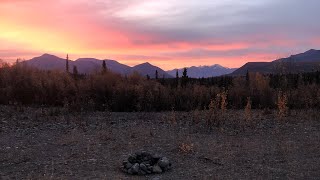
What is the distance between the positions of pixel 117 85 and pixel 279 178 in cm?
1402

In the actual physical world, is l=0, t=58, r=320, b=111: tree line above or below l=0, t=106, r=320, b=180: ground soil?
above

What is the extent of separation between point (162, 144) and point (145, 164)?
269 centimetres

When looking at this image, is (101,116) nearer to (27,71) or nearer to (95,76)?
(95,76)

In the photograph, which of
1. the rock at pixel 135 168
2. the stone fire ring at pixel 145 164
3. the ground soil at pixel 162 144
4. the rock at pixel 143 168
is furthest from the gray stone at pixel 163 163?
the rock at pixel 135 168

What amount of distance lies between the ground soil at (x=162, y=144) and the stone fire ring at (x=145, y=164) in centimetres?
17

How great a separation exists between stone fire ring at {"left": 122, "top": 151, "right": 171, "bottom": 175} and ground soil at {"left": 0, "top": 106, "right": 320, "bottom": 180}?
17 cm

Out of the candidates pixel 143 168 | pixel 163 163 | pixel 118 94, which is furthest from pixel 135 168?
pixel 118 94

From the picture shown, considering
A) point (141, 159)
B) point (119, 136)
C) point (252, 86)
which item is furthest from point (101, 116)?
point (252, 86)

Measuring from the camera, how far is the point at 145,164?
1006 cm

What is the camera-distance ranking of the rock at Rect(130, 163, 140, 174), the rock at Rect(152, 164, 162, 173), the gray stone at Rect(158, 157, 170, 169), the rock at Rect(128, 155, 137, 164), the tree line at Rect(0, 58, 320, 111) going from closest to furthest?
the rock at Rect(130, 163, 140, 174) → the rock at Rect(152, 164, 162, 173) → the gray stone at Rect(158, 157, 170, 169) → the rock at Rect(128, 155, 137, 164) → the tree line at Rect(0, 58, 320, 111)

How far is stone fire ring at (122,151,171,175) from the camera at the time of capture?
9.91 meters

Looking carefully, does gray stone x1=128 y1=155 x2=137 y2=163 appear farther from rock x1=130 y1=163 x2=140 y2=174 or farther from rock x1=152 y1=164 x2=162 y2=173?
rock x1=152 y1=164 x2=162 y2=173

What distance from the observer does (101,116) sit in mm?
18281

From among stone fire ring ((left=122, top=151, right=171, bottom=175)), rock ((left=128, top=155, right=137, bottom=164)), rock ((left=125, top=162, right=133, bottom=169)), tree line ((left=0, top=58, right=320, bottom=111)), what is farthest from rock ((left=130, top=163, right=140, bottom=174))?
tree line ((left=0, top=58, right=320, bottom=111))
